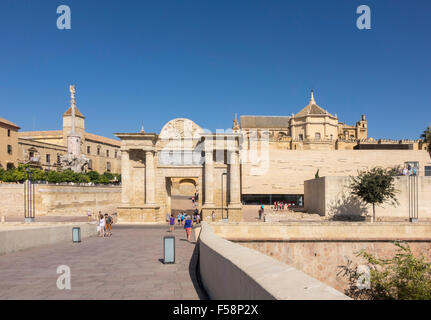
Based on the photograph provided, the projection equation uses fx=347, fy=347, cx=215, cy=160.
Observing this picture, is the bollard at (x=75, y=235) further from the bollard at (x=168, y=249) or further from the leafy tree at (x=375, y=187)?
the leafy tree at (x=375, y=187)

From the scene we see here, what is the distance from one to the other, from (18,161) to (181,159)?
1958 inches

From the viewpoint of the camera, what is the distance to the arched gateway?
31.5 meters

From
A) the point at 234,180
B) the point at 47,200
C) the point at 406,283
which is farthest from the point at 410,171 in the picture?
the point at 47,200

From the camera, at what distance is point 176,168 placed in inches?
1287

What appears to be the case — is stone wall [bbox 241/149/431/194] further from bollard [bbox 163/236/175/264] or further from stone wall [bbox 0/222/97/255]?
bollard [bbox 163/236/175/264]

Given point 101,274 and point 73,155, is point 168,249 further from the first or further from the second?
point 73,155

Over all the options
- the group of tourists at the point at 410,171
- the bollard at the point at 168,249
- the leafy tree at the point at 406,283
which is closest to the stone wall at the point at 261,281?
the bollard at the point at 168,249

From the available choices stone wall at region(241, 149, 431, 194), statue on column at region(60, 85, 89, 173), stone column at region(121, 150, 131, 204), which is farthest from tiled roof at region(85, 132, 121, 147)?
stone column at region(121, 150, 131, 204)

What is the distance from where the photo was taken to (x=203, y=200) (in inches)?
1299

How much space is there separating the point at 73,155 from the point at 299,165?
171 ft

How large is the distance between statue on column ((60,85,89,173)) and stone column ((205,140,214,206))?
2117 inches

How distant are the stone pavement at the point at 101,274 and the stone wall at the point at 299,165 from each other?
38071mm
